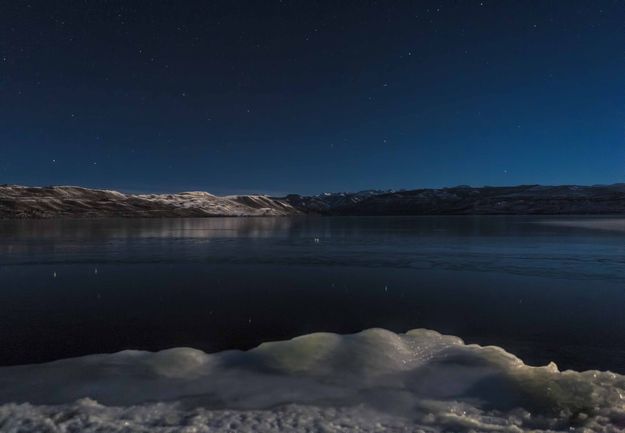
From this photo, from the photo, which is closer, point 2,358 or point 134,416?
point 134,416

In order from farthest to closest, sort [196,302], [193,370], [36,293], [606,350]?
[36,293] < [196,302] < [606,350] < [193,370]

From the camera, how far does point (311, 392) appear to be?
8.66m

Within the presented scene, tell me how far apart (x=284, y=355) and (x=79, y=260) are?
24.7m

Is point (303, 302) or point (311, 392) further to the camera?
point (303, 302)

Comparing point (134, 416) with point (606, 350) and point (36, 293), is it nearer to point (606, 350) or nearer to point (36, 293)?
point (606, 350)

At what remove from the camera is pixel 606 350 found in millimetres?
11125

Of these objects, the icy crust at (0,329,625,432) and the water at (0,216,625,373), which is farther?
the water at (0,216,625,373)

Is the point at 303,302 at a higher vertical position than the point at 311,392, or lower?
lower

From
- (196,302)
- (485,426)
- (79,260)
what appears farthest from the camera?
(79,260)

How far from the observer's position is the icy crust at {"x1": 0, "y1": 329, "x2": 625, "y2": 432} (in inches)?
291

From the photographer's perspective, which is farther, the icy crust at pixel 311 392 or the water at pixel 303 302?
the water at pixel 303 302

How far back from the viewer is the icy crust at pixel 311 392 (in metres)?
7.40

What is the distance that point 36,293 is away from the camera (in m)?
18.6

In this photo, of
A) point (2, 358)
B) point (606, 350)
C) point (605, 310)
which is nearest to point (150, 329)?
point (2, 358)
